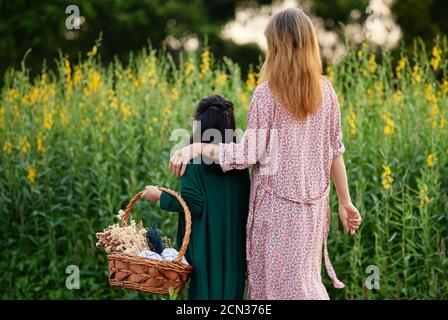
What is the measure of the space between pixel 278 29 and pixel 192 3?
12250 mm

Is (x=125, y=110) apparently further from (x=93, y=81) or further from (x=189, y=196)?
(x=189, y=196)

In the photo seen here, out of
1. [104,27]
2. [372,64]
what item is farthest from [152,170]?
[104,27]

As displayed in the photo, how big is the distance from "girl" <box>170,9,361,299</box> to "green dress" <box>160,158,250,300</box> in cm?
7

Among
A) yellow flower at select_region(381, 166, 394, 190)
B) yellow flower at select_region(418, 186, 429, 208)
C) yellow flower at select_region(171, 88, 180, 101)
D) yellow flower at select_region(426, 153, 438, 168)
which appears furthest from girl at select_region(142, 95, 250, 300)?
yellow flower at select_region(171, 88, 180, 101)

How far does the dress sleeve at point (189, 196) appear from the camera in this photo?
3.46 meters

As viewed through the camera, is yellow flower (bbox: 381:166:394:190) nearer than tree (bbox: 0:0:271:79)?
Yes

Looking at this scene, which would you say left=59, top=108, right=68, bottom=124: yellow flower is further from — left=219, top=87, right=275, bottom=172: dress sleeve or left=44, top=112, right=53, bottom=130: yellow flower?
left=219, top=87, right=275, bottom=172: dress sleeve

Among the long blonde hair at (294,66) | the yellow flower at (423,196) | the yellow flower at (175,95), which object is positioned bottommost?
the yellow flower at (423,196)

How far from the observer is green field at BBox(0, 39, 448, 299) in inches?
200

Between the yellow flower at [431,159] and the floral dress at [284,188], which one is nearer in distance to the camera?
the floral dress at [284,188]

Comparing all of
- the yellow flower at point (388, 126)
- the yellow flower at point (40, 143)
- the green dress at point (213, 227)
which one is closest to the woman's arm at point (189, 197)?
the green dress at point (213, 227)

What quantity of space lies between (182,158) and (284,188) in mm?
459

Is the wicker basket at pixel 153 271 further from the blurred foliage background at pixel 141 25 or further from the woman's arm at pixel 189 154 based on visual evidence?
the blurred foliage background at pixel 141 25

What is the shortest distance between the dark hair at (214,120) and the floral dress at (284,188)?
0.15m
